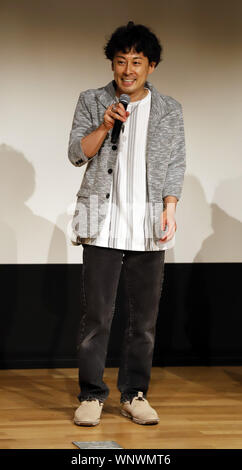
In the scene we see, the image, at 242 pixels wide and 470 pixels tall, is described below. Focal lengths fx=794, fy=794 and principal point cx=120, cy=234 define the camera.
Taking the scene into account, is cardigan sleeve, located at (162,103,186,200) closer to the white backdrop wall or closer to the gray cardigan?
the gray cardigan

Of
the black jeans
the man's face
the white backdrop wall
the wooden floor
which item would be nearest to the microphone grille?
the man's face

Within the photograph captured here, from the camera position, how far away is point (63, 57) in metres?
4.48

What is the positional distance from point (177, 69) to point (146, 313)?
179 centimetres

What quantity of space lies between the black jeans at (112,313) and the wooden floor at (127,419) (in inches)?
6.9

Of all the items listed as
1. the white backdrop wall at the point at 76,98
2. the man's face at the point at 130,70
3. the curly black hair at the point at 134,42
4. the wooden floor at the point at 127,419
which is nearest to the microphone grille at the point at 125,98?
the man's face at the point at 130,70

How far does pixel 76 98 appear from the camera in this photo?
4.50 m

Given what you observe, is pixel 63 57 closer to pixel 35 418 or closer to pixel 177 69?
pixel 177 69

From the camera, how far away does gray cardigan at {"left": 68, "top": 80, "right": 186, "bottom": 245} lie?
3.24m

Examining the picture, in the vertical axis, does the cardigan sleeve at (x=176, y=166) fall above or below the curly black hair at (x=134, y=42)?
below

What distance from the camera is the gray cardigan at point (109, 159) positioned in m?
3.24

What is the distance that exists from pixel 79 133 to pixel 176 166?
0.43 m

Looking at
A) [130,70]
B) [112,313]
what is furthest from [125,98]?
[112,313]

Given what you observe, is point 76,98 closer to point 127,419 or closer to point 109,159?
point 109,159

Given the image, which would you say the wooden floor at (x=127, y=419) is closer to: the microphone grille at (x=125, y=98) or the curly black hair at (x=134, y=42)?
the microphone grille at (x=125, y=98)
